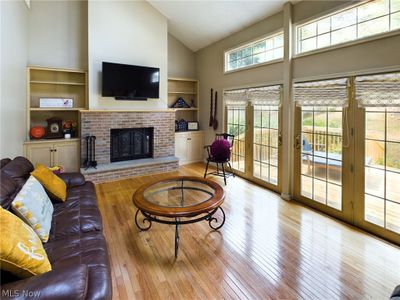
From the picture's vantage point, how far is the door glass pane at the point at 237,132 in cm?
510

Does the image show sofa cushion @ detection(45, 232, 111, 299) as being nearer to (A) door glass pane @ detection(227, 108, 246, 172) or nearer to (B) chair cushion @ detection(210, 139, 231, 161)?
(B) chair cushion @ detection(210, 139, 231, 161)

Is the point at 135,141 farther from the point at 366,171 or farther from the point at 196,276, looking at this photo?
the point at 366,171

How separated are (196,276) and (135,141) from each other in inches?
157

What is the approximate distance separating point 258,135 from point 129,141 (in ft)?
9.52

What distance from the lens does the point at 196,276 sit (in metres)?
2.10

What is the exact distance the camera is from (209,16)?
15.8 feet

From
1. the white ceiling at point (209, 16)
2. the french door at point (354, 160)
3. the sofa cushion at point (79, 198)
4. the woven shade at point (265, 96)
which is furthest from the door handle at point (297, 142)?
the sofa cushion at point (79, 198)

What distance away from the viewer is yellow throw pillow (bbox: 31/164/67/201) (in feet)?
8.14

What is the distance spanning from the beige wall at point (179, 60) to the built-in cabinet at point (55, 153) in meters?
3.16

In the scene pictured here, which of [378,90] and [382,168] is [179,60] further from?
[382,168]

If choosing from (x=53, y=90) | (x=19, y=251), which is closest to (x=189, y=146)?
(x=53, y=90)

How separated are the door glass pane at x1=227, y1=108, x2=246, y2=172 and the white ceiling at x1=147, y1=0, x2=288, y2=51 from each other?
1728 mm

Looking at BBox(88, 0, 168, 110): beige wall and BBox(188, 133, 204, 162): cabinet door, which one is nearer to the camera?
BBox(88, 0, 168, 110): beige wall

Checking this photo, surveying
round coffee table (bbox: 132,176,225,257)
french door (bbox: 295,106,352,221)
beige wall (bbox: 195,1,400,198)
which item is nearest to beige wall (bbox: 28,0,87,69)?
beige wall (bbox: 195,1,400,198)
